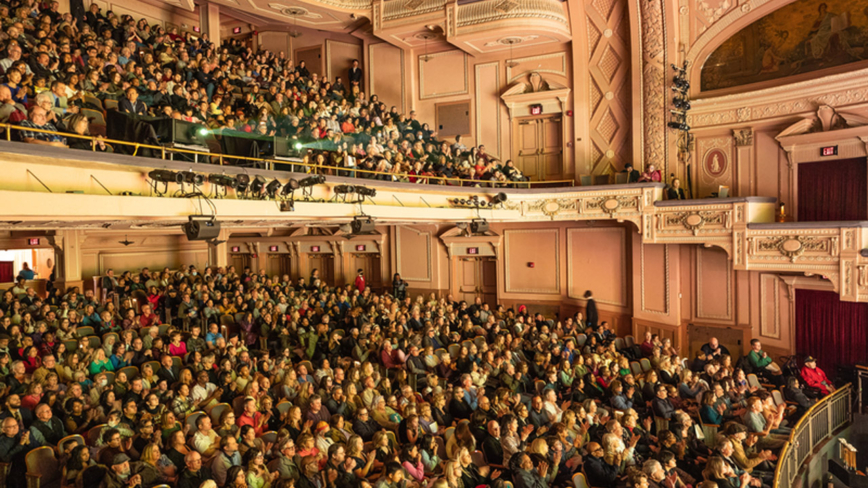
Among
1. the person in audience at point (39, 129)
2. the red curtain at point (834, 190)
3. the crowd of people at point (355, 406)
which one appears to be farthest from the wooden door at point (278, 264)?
the red curtain at point (834, 190)

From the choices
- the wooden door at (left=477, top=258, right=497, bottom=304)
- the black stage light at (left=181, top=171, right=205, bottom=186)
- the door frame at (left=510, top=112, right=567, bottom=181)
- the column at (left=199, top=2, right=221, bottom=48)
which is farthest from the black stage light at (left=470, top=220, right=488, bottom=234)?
the column at (left=199, top=2, right=221, bottom=48)

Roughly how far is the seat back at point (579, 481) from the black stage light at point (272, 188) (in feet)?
13.4

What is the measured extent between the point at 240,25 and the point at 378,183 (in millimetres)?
8640

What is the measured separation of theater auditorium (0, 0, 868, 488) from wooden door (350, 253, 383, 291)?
0.25ft

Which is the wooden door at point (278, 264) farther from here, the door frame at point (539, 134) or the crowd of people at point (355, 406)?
the door frame at point (539, 134)

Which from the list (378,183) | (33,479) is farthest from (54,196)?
(378,183)

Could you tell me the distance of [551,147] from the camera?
39.3 ft

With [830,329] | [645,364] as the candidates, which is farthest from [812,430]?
[830,329]

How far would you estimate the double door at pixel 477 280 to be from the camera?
1284 cm

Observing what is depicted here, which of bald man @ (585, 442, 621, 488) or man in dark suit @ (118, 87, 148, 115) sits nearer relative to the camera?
bald man @ (585, 442, 621, 488)

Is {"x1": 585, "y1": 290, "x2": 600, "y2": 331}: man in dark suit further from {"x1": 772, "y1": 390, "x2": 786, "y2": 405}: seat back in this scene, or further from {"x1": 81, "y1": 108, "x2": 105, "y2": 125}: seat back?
{"x1": 81, "y1": 108, "x2": 105, "y2": 125}: seat back

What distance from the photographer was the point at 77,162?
4508 mm

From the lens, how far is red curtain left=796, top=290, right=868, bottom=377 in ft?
27.9

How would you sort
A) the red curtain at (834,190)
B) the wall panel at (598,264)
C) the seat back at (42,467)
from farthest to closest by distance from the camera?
the wall panel at (598,264), the red curtain at (834,190), the seat back at (42,467)
